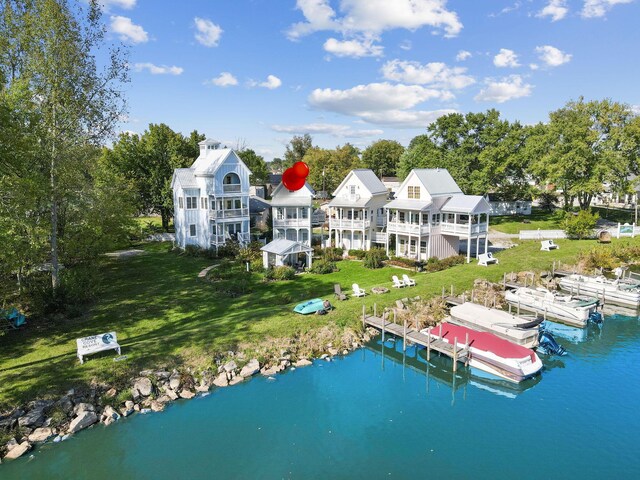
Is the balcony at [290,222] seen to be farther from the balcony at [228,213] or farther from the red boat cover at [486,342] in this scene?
the red boat cover at [486,342]

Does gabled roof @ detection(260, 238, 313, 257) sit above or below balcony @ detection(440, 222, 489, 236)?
below

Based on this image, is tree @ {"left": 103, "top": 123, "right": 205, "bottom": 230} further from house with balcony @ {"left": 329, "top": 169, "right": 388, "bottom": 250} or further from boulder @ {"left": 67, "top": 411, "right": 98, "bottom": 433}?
boulder @ {"left": 67, "top": 411, "right": 98, "bottom": 433}

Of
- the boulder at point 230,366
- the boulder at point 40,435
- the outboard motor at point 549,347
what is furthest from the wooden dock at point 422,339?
the boulder at point 40,435

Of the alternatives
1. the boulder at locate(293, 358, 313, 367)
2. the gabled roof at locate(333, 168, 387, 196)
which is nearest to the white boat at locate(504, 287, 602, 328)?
the boulder at locate(293, 358, 313, 367)

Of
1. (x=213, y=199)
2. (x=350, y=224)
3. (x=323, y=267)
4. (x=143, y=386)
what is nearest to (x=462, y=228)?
(x=350, y=224)

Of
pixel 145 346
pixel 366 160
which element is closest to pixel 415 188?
pixel 145 346

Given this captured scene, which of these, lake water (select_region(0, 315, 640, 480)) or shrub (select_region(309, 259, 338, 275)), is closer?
lake water (select_region(0, 315, 640, 480))

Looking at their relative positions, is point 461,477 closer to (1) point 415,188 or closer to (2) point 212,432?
(2) point 212,432

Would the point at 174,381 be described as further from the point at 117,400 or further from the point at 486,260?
the point at 486,260
